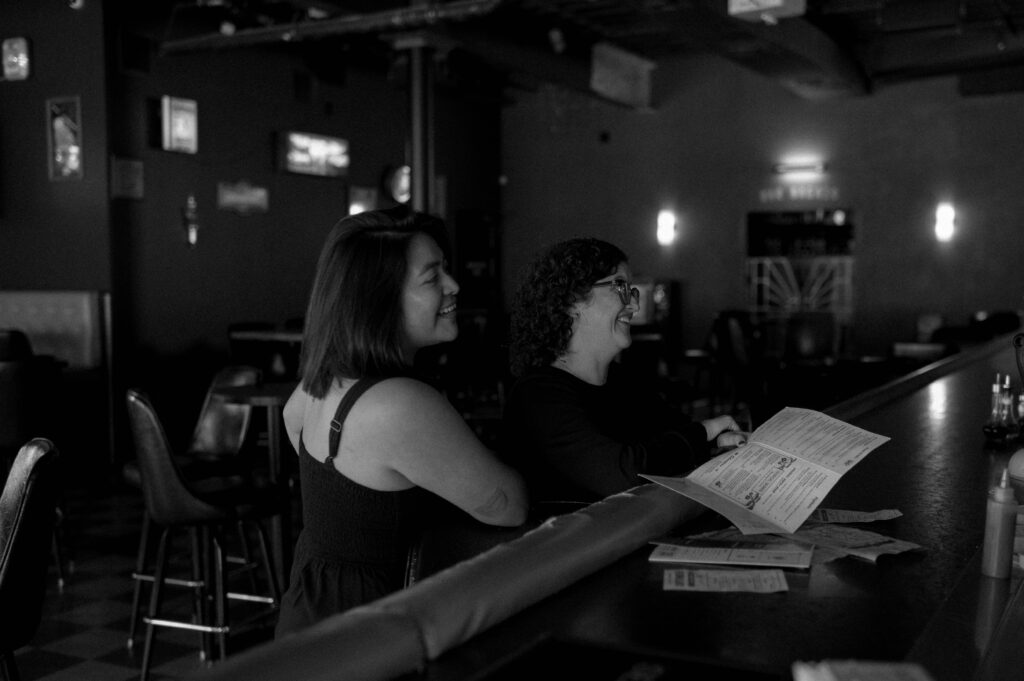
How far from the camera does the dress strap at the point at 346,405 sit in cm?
162

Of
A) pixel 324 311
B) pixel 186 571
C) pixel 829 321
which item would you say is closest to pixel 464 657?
pixel 324 311

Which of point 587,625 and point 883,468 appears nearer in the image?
point 587,625

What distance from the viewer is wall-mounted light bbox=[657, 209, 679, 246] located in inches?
469

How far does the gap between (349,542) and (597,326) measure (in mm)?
784

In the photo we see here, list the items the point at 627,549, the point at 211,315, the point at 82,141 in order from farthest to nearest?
the point at 211,315
the point at 82,141
the point at 627,549

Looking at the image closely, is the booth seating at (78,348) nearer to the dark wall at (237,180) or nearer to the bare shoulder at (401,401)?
the dark wall at (237,180)

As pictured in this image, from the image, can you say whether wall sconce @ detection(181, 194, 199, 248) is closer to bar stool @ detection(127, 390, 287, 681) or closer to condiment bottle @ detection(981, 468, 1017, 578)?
bar stool @ detection(127, 390, 287, 681)

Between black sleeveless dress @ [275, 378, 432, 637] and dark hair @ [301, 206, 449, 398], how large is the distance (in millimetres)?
61

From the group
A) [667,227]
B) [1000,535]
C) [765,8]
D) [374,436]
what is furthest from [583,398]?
[667,227]

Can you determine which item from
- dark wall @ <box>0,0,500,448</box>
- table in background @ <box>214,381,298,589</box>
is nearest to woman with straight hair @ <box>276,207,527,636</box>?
table in background @ <box>214,381,298,589</box>

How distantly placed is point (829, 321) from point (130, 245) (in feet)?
18.6

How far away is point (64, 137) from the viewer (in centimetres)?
770

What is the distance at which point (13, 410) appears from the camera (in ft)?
15.7

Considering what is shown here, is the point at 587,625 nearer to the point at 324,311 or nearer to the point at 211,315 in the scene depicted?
the point at 324,311
